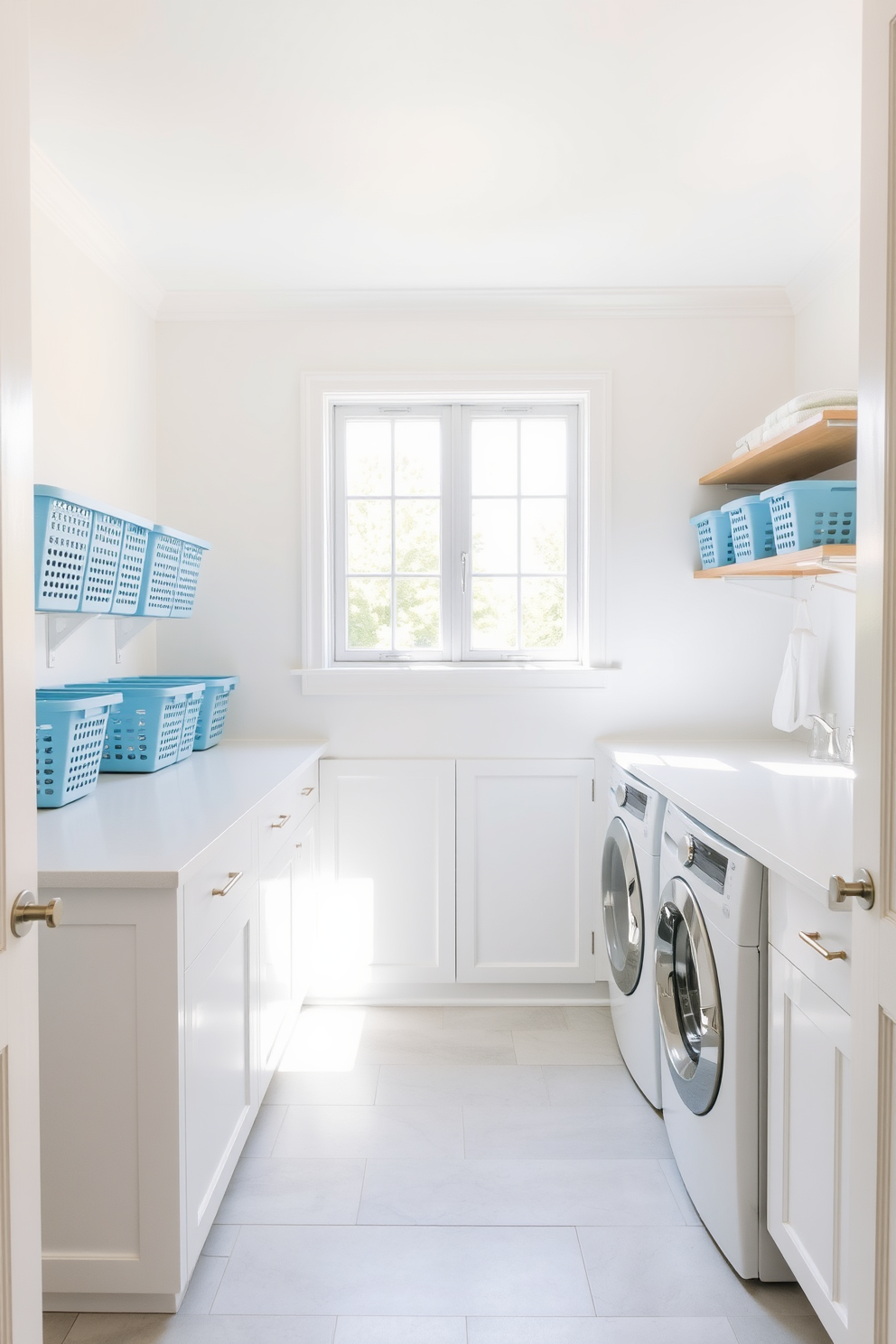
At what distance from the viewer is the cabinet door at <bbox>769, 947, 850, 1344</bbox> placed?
1.33m

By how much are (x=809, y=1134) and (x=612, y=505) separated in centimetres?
210

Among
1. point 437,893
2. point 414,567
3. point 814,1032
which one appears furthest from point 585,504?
point 814,1032

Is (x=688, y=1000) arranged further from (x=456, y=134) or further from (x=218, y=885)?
(x=456, y=134)

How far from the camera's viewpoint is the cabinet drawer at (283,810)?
214 cm

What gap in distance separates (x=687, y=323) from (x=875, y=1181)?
2.72m

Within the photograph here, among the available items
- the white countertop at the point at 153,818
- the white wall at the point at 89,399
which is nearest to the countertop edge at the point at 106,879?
the white countertop at the point at 153,818

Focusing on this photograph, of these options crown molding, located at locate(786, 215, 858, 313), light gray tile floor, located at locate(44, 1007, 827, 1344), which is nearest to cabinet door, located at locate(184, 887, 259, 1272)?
light gray tile floor, located at locate(44, 1007, 827, 1344)

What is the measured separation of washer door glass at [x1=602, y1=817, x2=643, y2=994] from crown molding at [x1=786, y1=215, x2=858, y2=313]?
1.80 meters

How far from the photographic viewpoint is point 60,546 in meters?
1.80

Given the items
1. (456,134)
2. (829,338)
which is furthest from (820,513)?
(456,134)

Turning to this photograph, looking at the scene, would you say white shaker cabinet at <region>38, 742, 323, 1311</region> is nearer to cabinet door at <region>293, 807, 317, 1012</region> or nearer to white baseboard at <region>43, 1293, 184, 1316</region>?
white baseboard at <region>43, 1293, 184, 1316</region>

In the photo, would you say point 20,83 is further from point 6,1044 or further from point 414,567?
point 414,567

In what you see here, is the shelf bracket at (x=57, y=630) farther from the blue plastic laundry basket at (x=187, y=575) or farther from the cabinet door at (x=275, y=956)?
the cabinet door at (x=275, y=956)

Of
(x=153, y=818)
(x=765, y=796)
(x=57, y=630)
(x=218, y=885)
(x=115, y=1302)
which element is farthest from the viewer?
(x=57, y=630)
